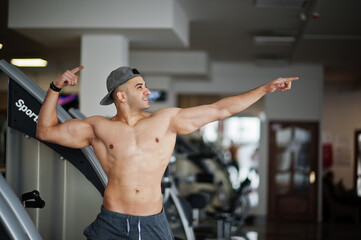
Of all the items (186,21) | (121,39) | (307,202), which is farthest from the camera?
(307,202)

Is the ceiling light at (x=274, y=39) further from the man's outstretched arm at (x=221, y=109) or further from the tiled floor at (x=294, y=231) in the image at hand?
the man's outstretched arm at (x=221, y=109)

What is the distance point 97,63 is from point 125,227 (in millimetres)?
3480

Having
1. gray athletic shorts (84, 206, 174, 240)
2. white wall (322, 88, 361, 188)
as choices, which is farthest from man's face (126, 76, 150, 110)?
white wall (322, 88, 361, 188)

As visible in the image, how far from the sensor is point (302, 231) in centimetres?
823

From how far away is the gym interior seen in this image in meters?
3.17

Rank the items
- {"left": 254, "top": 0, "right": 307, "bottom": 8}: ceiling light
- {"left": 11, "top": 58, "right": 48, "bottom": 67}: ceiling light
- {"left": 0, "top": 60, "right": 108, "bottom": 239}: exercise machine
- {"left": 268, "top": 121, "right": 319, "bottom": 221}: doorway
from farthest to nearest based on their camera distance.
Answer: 1. {"left": 268, "top": 121, "right": 319, "bottom": 221}: doorway
2. {"left": 254, "top": 0, "right": 307, "bottom": 8}: ceiling light
3. {"left": 11, "top": 58, "right": 48, "bottom": 67}: ceiling light
4. {"left": 0, "top": 60, "right": 108, "bottom": 239}: exercise machine

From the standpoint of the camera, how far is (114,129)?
241 centimetres

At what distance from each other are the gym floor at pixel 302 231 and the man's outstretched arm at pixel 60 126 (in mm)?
5013

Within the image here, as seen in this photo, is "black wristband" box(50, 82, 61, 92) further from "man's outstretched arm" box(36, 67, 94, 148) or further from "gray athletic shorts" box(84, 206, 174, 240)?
"gray athletic shorts" box(84, 206, 174, 240)

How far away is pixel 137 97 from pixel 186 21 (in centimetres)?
400

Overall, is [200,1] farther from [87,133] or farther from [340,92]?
[340,92]

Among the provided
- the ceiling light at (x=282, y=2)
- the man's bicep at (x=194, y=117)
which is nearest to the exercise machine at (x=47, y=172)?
the man's bicep at (x=194, y=117)

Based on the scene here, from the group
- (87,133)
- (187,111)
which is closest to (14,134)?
(87,133)

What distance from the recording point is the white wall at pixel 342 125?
11594mm
